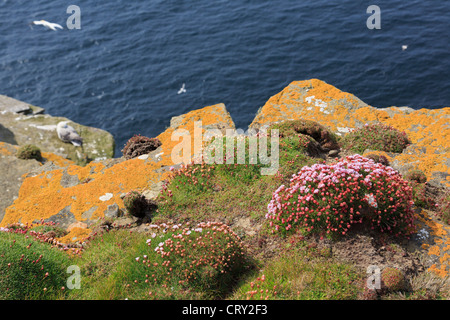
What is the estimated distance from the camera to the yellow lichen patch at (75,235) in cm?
1236

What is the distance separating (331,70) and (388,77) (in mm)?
4692

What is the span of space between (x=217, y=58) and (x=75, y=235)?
30263mm

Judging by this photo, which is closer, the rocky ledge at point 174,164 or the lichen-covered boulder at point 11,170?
the rocky ledge at point 174,164

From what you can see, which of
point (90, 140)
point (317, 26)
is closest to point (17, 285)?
point (90, 140)

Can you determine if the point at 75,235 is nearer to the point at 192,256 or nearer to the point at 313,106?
the point at 192,256

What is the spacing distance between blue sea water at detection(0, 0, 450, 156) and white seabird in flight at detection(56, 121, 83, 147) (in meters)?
6.23

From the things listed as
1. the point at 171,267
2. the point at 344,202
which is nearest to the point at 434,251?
the point at 344,202

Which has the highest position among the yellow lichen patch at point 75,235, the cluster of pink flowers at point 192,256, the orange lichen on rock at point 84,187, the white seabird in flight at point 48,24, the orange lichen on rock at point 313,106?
the white seabird in flight at point 48,24

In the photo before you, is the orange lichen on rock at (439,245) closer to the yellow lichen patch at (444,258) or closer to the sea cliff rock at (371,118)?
the yellow lichen patch at (444,258)

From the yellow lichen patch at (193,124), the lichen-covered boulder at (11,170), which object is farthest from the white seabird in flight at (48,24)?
the yellow lichen patch at (193,124)

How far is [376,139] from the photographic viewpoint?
616 inches

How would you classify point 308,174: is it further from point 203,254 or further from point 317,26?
point 317,26

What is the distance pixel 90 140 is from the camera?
2891cm

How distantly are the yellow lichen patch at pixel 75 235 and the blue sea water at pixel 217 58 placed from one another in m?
21.7
